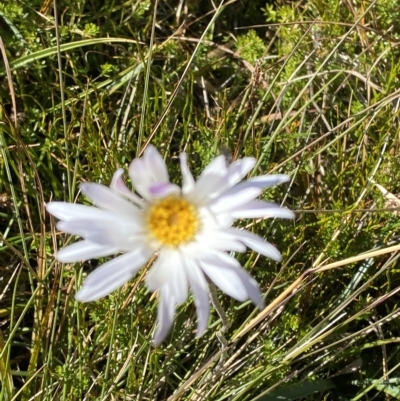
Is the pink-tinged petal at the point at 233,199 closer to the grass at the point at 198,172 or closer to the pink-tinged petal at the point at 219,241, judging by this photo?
the pink-tinged petal at the point at 219,241

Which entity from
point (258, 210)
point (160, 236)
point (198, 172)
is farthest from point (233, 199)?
point (198, 172)

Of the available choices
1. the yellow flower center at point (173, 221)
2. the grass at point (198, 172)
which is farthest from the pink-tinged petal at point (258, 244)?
the grass at point (198, 172)

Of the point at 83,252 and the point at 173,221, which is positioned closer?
the point at 83,252

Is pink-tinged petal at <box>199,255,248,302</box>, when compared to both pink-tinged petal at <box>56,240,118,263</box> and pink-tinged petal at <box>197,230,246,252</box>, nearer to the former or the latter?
pink-tinged petal at <box>197,230,246,252</box>

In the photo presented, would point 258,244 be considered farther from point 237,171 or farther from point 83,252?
point 83,252

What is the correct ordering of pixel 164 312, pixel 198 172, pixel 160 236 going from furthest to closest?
pixel 198 172 < pixel 160 236 < pixel 164 312

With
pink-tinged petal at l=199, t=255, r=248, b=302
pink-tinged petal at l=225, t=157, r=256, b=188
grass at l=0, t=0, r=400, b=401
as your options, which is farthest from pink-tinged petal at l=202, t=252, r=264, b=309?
grass at l=0, t=0, r=400, b=401
